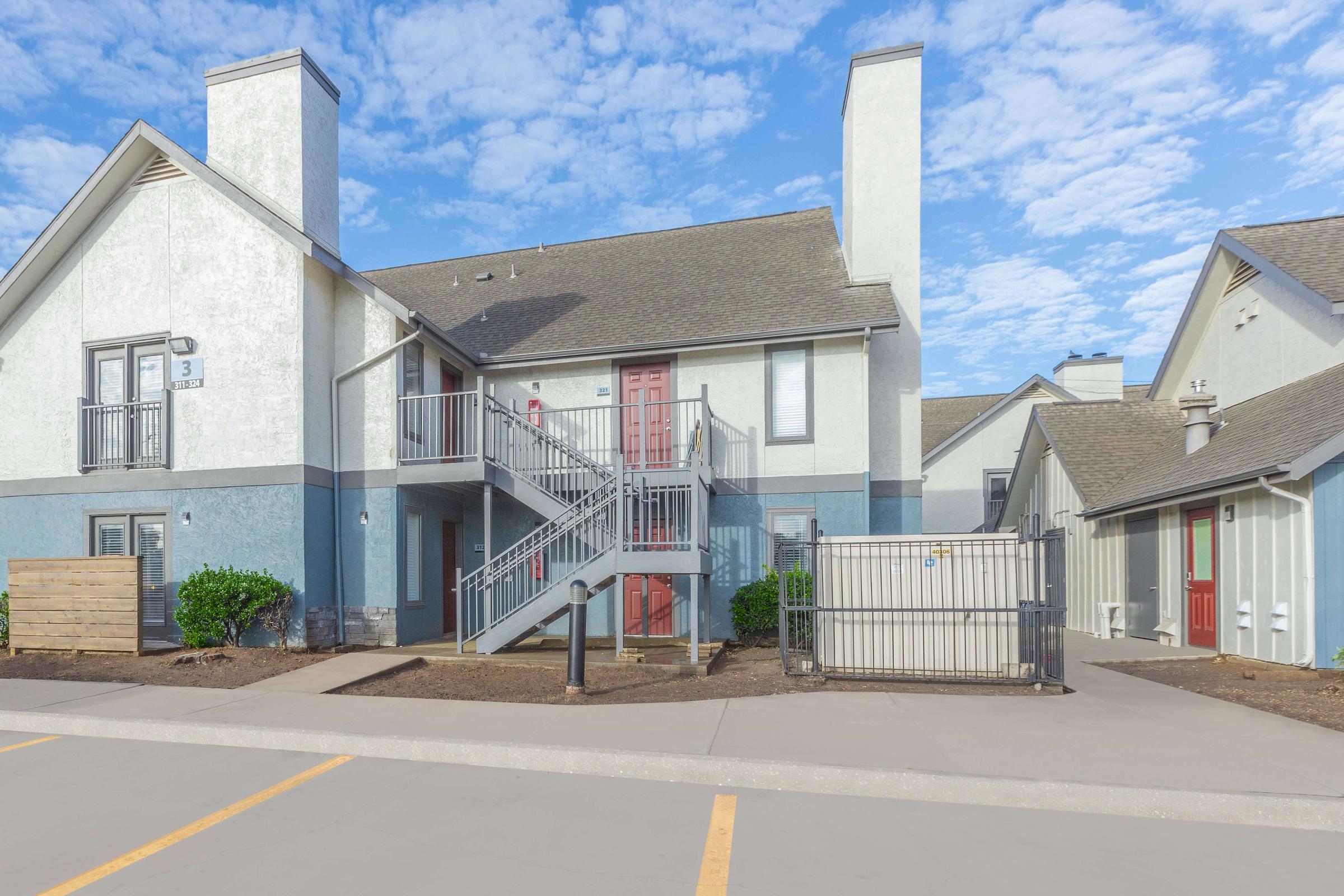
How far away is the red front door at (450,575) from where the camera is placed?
43.4ft

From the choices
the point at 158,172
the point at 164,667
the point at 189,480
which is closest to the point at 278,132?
the point at 158,172

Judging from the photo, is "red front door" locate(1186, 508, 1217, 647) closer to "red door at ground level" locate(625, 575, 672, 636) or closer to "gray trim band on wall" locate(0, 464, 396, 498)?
"red door at ground level" locate(625, 575, 672, 636)

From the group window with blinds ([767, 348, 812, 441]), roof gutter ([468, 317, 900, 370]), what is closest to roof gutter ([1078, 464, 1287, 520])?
roof gutter ([468, 317, 900, 370])

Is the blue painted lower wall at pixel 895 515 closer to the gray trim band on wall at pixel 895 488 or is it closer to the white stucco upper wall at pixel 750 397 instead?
the gray trim band on wall at pixel 895 488

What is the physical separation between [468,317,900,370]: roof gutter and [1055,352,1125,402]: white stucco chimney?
15494mm

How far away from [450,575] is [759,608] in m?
5.73

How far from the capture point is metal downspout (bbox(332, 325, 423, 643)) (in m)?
11.4

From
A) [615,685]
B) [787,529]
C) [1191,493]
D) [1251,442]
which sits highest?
[1251,442]

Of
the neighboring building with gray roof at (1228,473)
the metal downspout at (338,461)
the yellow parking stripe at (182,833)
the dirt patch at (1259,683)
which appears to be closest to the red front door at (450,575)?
the metal downspout at (338,461)

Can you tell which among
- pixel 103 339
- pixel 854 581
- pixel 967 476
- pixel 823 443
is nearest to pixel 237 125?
pixel 103 339

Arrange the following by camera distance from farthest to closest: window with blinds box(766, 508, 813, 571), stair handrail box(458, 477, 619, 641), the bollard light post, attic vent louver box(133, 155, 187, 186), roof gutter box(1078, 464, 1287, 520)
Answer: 1. window with blinds box(766, 508, 813, 571)
2. attic vent louver box(133, 155, 187, 186)
3. stair handrail box(458, 477, 619, 641)
4. roof gutter box(1078, 464, 1287, 520)
5. the bollard light post

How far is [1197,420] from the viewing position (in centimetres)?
1302

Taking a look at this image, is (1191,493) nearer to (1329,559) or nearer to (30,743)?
(1329,559)

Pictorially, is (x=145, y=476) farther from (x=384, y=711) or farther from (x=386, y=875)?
(x=386, y=875)
